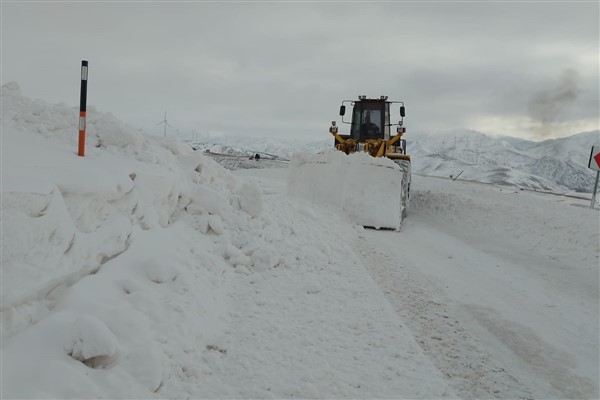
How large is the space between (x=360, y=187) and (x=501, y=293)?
5.26m

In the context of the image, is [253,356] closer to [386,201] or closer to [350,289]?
[350,289]

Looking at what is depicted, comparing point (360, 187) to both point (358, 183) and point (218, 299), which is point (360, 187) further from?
point (218, 299)

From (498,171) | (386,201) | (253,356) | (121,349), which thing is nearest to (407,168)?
(386,201)

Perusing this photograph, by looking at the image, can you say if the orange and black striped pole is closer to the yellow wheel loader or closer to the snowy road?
the snowy road

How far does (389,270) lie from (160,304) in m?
4.08


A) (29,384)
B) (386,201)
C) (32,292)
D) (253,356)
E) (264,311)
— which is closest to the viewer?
(29,384)

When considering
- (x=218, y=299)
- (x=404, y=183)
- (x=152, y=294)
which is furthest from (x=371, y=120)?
(x=152, y=294)

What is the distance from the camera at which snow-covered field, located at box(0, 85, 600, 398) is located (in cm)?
287

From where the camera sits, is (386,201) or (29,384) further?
(386,201)

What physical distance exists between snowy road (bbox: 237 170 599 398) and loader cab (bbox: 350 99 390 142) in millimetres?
4194

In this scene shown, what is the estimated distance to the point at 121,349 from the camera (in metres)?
2.89

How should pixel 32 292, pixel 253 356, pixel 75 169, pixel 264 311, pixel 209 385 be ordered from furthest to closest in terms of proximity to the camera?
pixel 264 311
pixel 75 169
pixel 253 356
pixel 209 385
pixel 32 292

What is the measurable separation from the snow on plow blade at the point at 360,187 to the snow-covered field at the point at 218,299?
292 cm

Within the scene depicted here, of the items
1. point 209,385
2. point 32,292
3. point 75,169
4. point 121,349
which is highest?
point 75,169
